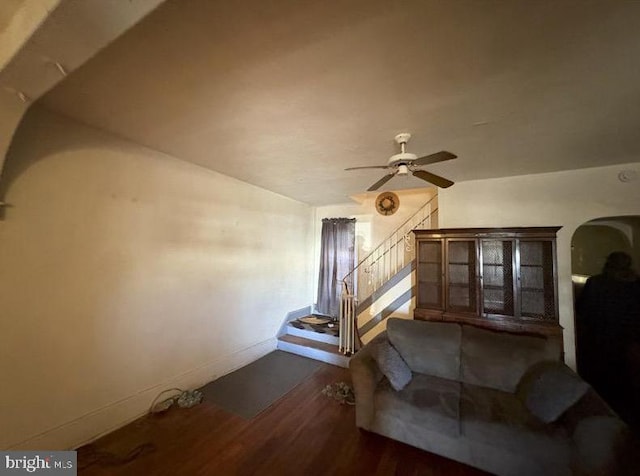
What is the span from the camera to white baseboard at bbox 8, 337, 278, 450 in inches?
69.6

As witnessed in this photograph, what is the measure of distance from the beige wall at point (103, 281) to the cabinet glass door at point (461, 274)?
9.61 feet

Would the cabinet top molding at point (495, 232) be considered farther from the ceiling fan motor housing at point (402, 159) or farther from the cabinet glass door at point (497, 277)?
the ceiling fan motor housing at point (402, 159)

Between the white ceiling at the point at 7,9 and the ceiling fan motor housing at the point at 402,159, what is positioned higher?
the white ceiling at the point at 7,9

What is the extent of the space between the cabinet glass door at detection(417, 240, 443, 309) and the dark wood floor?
5.59ft

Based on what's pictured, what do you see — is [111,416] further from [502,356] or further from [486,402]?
[502,356]

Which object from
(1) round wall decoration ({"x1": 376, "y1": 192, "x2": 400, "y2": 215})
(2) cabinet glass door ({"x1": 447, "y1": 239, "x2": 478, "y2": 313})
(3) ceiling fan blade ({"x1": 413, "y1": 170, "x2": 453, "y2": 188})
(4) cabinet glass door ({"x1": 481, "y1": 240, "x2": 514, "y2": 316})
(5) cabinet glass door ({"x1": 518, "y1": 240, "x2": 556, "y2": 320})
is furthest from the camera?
(1) round wall decoration ({"x1": 376, "y1": 192, "x2": 400, "y2": 215})

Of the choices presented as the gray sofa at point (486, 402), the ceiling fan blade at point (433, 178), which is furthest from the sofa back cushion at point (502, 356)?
the ceiling fan blade at point (433, 178)

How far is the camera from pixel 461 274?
3.13 meters

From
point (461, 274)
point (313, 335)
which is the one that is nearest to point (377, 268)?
point (461, 274)

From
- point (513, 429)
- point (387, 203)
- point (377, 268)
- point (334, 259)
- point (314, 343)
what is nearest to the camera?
point (513, 429)

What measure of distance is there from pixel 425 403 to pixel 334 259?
9.79 ft

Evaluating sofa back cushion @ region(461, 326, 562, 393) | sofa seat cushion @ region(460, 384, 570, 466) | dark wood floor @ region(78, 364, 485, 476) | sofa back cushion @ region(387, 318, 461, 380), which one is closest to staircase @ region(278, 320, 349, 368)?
dark wood floor @ region(78, 364, 485, 476)

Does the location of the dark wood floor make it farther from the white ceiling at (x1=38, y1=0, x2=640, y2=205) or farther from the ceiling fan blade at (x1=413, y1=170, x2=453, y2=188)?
the white ceiling at (x1=38, y1=0, x2=640, y2=205)

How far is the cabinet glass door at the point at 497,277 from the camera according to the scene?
284 centimetres
